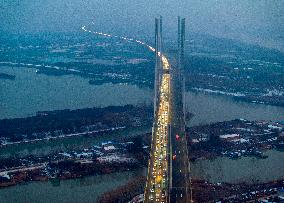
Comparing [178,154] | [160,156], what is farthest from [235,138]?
[160,156]

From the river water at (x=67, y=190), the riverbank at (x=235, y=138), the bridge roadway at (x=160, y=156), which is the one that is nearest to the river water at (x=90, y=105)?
the river water at (x=67, y=190)

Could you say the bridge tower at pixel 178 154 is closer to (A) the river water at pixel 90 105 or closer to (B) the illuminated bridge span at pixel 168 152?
(B) the illuminated bridge span at pixel 168 152

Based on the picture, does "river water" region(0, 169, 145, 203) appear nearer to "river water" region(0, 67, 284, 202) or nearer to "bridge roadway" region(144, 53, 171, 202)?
"river water" region(0, 67, 284, 202)

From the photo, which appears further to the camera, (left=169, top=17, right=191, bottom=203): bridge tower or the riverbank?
the riverbank

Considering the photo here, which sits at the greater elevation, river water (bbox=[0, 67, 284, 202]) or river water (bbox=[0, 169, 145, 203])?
river water (bbox=[0, 67, 284, 202])

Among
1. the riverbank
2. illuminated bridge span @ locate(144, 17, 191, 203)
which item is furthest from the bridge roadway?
the riverbank

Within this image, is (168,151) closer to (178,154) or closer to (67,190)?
(178,154)
